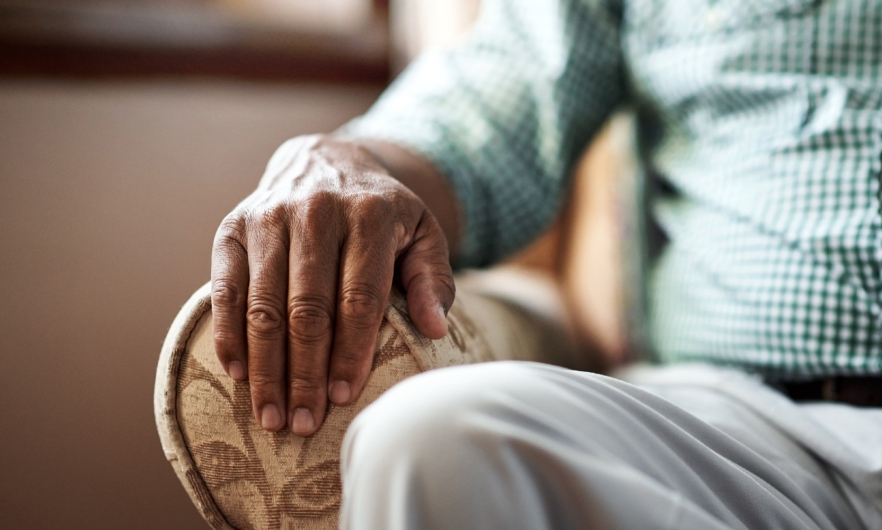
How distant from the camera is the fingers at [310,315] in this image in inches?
13.2

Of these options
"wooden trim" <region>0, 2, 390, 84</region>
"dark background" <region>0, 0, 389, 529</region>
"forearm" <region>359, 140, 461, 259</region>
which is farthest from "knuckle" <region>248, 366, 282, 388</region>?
"wooden trim" <region>0, 2, 390, 84</region>

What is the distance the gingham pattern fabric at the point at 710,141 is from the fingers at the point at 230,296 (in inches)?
10.7

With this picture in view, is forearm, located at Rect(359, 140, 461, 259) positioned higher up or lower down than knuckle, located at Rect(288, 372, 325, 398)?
higher up

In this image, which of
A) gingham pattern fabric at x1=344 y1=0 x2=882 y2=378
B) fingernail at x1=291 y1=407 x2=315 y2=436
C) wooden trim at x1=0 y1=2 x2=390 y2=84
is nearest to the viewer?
fingernail at x1=291 y1=407 x2=315 y2=436

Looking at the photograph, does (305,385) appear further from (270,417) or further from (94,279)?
(94,279)

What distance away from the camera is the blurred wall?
72 cm

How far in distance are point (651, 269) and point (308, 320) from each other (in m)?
0.51

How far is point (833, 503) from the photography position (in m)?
0.42

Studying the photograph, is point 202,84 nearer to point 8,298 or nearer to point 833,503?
point 8,298

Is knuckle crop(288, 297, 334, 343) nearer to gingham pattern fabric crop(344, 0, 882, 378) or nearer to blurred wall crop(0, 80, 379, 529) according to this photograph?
gingham pattern fabric crop(344, 0, 882, 378)

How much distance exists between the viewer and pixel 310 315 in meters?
0.34

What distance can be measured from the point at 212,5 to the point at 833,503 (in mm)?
1001

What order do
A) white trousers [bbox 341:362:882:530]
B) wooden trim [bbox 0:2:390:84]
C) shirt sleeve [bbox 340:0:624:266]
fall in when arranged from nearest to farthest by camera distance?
1. white trousers [bbox 341:362:882:530]
2. shirt sleeve [bbox 340:0:624:266]
3. wooden trim [bbox 0:2:390:84]

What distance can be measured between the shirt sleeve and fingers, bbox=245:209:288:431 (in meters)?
0.28
